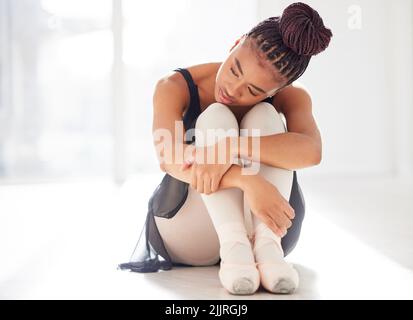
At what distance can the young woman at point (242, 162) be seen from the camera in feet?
4.27

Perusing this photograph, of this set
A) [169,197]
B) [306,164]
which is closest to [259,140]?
[306,164]

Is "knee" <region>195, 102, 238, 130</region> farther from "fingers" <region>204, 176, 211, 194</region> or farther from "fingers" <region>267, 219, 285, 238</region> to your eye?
"fingers" <region>267, 219, 285, 238</region>

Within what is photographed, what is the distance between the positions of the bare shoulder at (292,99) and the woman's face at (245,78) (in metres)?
0.14

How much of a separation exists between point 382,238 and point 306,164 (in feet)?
2.61

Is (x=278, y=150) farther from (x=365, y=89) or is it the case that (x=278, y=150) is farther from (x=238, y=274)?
(x=365, y=89)

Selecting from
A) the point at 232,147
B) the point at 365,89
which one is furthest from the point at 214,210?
the point at 365,89

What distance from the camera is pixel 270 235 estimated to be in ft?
4.35

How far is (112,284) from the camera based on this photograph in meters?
1.41

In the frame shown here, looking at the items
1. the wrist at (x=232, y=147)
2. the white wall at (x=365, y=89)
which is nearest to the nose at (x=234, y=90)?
the wrist at (x=232, y=147)

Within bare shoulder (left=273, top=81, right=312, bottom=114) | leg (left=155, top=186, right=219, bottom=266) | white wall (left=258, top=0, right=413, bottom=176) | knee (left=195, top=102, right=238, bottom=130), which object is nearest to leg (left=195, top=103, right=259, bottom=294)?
knee (left=195, top=102, right=238, bottom=130)

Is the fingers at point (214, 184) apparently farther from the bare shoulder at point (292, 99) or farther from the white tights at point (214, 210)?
the bare shoulder at point (292, 99)

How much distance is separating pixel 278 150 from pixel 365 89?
4235 millimetres
